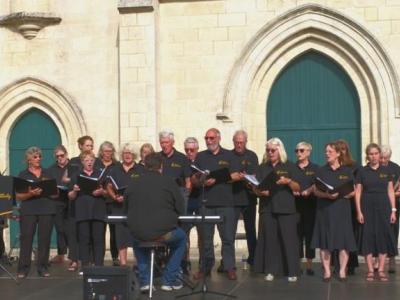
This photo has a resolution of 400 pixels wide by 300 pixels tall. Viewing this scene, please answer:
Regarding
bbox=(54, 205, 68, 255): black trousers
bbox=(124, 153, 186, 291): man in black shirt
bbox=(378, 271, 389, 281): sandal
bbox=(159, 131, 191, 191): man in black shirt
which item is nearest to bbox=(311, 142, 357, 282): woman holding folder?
bbox=(378, 271, 389, 281): sandal

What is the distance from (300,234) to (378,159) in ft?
5.32

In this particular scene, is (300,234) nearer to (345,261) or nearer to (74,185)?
(345,261)

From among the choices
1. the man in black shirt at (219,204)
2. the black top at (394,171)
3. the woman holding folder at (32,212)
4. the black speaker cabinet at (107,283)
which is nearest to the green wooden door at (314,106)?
the black top at (394,171)

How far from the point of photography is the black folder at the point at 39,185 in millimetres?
11633

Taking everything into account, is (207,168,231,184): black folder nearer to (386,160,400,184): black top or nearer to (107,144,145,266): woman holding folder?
(107,144,145,266): woman holding folder

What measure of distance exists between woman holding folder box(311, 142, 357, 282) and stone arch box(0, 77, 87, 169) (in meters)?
6.23

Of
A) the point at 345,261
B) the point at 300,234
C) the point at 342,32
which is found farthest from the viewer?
the point at 342,32

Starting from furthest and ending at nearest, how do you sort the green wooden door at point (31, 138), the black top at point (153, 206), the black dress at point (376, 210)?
1. the green wooden door at point (31, 138)
2. the black dress at point (376, 210)
3. the black top at point (153, 206)

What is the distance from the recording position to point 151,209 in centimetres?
991

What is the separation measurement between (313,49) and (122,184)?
5244mm

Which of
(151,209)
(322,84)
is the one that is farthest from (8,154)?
(151,209)

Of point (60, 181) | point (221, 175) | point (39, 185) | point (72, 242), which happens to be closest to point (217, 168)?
point (221, 175)

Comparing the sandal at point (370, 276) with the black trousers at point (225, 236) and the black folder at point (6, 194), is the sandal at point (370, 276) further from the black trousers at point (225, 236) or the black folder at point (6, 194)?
the black folder at point (6, 194)

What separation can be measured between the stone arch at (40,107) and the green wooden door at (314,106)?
3.80 m
